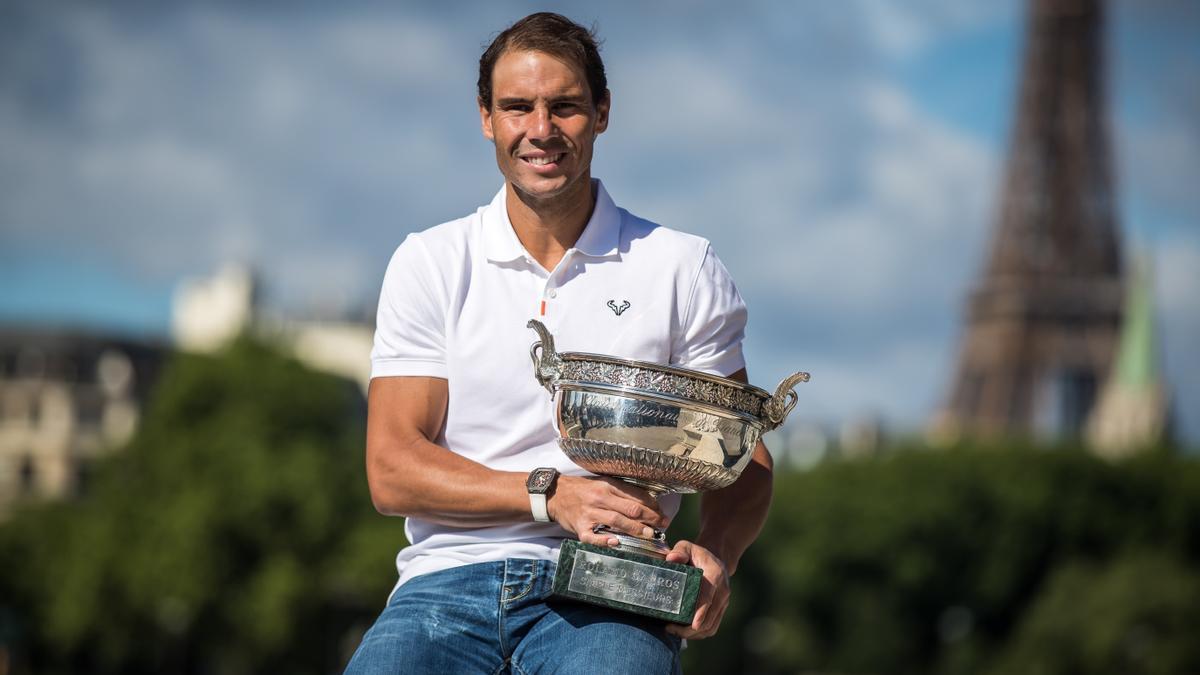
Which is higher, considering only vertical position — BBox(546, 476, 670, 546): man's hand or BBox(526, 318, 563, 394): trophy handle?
BBox(526, 318, 563, 394): trophy handle

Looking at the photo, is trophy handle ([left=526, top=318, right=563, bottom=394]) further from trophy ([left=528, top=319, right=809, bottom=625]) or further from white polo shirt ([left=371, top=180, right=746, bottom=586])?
white polo shirt ([left=371, top=180, right=746, bottom=586])

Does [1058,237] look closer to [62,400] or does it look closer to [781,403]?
[62,400]

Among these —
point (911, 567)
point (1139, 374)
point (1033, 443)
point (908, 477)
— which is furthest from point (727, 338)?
point (1139, 374)

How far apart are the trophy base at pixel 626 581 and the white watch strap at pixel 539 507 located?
0.15 m

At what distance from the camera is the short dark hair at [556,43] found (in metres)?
4.81

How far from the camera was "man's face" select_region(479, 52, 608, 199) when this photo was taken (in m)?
4.81

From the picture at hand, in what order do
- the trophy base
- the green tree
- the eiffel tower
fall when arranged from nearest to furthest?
the trophy base < the green tree < the eiffel tower

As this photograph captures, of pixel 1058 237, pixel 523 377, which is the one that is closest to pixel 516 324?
pixel 523 377

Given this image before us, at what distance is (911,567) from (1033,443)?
1155 centimetres

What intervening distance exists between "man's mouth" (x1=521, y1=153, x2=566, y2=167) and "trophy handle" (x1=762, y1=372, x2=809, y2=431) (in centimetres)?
76

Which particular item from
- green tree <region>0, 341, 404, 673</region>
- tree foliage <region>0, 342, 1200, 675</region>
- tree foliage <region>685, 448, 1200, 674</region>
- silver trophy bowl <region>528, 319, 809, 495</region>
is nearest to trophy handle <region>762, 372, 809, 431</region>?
silver trophy bowl <region>528, 319, 809, 495</region>

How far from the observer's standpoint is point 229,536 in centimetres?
5025

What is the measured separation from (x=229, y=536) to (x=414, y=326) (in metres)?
46.4

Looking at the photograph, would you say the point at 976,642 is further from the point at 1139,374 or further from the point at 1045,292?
the point at 1139,374
